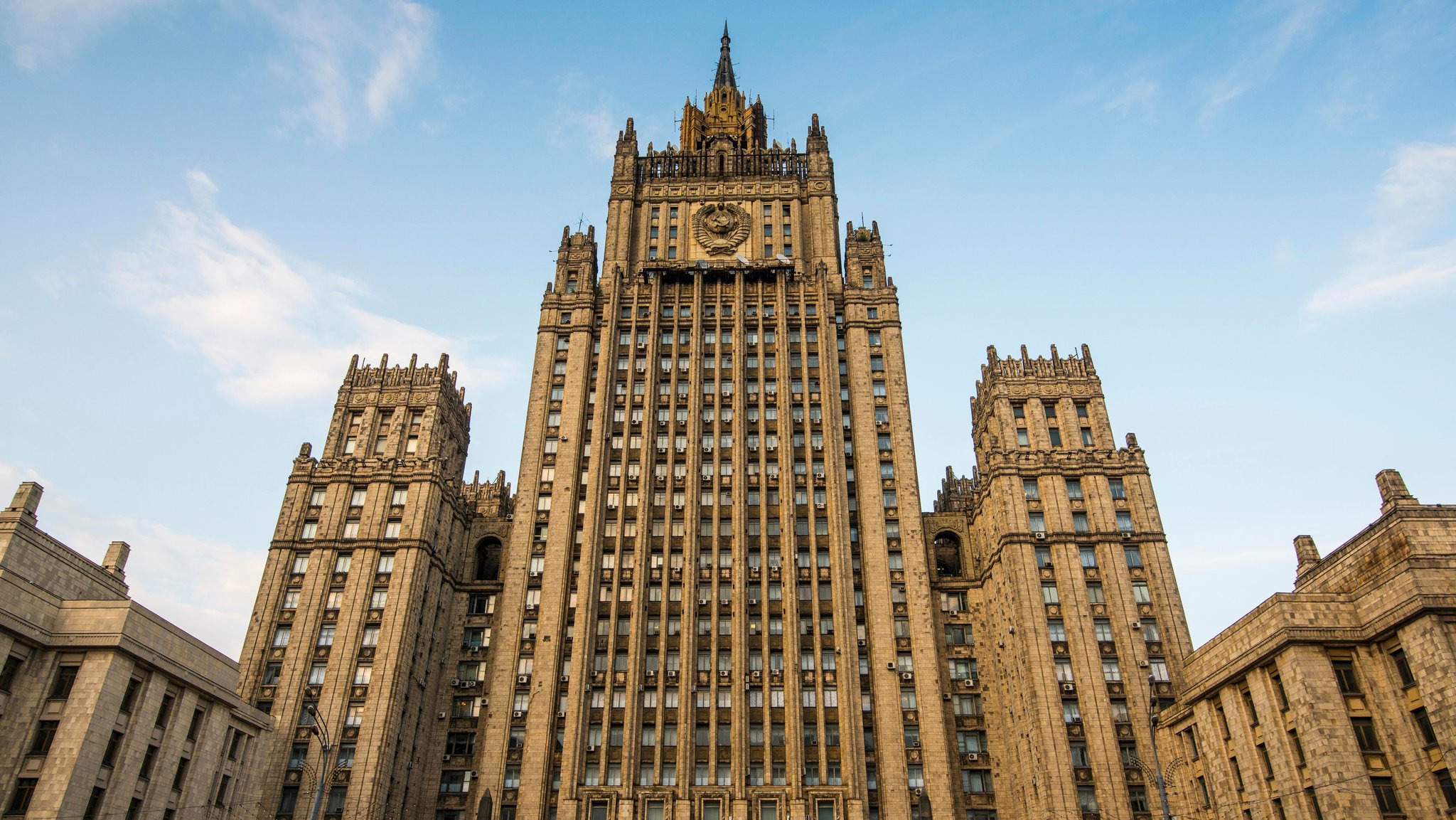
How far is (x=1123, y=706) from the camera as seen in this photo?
6950cm

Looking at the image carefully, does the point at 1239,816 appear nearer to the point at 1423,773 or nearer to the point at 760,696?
the point at 1423,773

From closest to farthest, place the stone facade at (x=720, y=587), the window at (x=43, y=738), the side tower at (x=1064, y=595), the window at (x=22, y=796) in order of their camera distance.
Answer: the window at (x=22, y=796), the window at (x=43, y=738), the side tower at (x=1064, y=595), the stone facade at (x=720, y=587)

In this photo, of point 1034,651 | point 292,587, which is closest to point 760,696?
point 1034,651

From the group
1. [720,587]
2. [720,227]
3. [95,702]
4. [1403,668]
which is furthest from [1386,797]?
[720,227]

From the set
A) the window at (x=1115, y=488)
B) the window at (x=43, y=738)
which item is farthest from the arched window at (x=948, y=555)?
the window at (x=43, y=738)

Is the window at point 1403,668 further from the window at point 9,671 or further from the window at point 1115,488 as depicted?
the window at point 9,671

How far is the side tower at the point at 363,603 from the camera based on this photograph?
69.9 meters

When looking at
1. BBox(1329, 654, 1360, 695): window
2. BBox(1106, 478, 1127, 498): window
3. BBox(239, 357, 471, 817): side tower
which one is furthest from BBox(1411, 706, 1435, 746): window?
BBox(239, 357, 471, 817): side tower

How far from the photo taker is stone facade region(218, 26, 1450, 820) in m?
69.6

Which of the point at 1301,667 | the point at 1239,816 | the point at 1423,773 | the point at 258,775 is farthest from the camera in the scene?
the point at 258,775

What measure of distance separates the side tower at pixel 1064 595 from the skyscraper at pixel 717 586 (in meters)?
0.25

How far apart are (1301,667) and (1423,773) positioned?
6.55 m

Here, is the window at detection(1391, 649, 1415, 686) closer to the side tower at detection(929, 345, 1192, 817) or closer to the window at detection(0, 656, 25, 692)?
the side tower at detection(929, 345, 1192, 817)

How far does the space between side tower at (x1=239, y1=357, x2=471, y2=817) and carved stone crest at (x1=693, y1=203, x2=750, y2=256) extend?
27.6 meters
